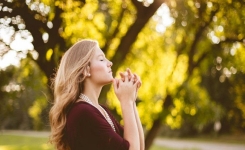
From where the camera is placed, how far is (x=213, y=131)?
116 ft

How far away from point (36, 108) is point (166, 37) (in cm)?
427

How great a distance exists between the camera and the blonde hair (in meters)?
2.66

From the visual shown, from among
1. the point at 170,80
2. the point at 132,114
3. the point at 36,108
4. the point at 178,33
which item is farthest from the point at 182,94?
the point at 132,114

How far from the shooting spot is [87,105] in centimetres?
257

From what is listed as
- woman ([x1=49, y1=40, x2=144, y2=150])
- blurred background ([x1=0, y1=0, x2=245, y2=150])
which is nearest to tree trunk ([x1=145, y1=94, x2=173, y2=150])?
blurred background ([x1=0, y1=0, x2=245, y2=150])

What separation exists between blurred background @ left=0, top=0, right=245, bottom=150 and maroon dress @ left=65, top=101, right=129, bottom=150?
2.07 meters

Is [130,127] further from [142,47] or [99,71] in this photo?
[142,47]

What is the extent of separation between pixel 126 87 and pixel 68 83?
0.38m

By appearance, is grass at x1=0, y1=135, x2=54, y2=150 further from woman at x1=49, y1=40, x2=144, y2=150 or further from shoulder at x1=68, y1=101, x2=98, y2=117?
shoulder at x1=68, y1=101, x2=98, y2=117

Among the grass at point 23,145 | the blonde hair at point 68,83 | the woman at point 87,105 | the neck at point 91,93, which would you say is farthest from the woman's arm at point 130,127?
the grass at point 23,145

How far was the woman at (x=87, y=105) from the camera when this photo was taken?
8.21 ft

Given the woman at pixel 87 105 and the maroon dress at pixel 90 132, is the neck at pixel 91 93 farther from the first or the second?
the maroon dress at pixel 90 132

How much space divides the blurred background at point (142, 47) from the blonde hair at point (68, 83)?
187cm

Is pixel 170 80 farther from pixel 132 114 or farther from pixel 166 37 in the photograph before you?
pixel 132 114
